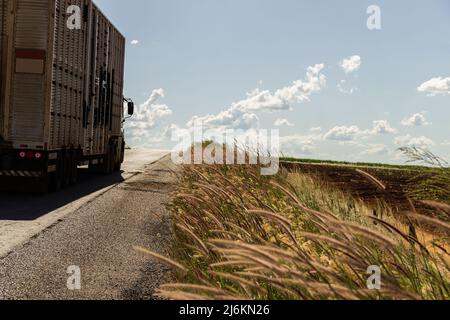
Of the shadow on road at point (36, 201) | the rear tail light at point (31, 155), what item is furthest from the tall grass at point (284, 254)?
the rear tail light at point (31, 155)

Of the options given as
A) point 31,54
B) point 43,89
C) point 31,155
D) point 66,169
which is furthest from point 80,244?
point 66,169

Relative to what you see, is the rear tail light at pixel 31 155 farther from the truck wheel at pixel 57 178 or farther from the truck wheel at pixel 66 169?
the truck wheel at pixel 66 169

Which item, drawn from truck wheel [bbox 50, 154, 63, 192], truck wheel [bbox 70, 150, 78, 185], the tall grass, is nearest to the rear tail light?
truck wheel [bbox 50, 154, 63, 192]

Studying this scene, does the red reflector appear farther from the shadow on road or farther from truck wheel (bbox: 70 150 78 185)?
truck wheel (bbox: 70 150 78 185)

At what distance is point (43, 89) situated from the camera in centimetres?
1379

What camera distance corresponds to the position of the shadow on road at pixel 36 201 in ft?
35.8

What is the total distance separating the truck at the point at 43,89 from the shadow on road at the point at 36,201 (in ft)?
1.49

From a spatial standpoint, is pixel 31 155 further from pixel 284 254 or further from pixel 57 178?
pixel 284 254

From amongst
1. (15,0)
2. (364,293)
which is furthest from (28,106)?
(364,293)

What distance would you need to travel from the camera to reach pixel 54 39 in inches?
547

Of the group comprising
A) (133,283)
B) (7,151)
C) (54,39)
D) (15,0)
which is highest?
(15,0)
